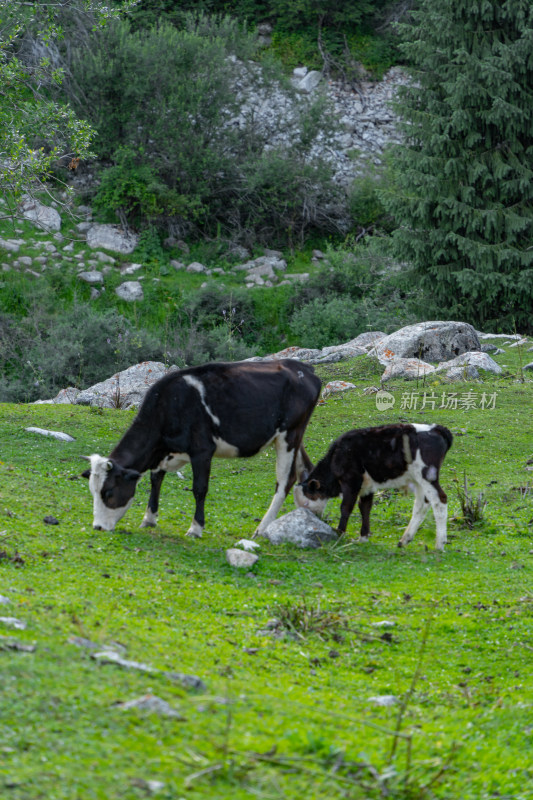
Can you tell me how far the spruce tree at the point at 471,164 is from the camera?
86.7 feet

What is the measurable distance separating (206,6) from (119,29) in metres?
11.7

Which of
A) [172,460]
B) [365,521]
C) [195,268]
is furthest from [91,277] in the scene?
[365,521]

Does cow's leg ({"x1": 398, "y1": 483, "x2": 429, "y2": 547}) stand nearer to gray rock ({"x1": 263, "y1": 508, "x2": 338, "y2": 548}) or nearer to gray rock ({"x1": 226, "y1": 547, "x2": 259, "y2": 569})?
gray rock ({"x1": 263, "y1": 508, "x2": 338, "y2": 548})

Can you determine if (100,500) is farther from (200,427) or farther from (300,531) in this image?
(300,531)

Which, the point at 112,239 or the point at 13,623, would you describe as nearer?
the point at 13,623

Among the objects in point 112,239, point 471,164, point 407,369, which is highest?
point 471,164

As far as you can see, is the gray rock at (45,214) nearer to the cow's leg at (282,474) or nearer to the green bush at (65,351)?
the green bush at (65,351)

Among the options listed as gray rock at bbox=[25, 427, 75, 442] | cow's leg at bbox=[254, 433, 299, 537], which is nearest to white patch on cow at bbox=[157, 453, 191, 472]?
cow's leg at bbox=[254, 433, 299, 537]

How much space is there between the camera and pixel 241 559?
27.9 ft

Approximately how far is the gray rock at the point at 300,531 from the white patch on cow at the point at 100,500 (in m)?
1.64

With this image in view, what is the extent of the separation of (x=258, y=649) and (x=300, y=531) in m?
3.33

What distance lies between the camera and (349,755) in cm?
420

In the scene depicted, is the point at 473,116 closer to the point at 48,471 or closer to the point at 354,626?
the point at 48,471

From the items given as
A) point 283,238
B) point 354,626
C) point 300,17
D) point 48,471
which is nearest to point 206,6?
point 300,17
